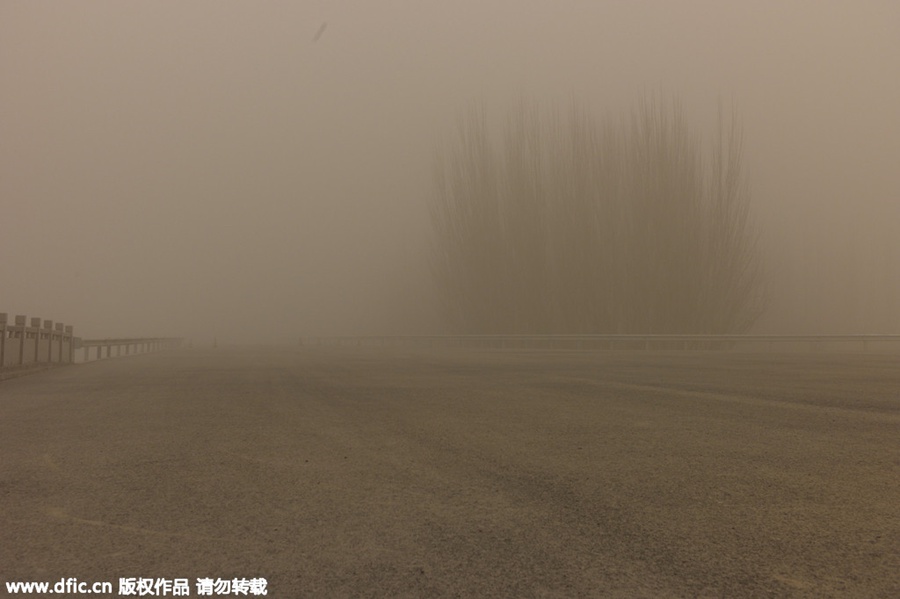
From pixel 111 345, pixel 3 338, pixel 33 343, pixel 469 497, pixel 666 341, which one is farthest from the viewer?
pixel 666 341

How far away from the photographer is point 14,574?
3.23m

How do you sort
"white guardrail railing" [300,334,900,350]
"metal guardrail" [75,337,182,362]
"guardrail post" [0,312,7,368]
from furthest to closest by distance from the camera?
1. "white guardrail railing" [300,334,900,350]
2. "metal guardrail" [75,337,182,362]
3. "guardrail post" [0,312,7,368]

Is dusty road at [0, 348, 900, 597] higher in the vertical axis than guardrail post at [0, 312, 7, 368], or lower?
lower

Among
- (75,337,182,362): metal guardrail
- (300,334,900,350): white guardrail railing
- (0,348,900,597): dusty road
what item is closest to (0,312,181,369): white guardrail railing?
(75,337,182,362): metal guardrail

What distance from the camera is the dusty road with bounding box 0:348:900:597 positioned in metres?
3.23

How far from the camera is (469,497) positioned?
15.0 feet

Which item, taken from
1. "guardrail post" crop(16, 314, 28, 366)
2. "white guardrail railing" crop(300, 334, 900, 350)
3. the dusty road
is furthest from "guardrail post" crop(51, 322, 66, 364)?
"white guardrail railing" crop(300, 334, 900, 350)

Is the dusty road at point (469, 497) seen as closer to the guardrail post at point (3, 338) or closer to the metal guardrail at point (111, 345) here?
the guardrail post at point (3, 338)

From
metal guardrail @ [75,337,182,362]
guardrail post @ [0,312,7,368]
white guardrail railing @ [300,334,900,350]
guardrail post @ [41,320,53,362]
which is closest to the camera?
guardrail post @ [0,312,7,368]

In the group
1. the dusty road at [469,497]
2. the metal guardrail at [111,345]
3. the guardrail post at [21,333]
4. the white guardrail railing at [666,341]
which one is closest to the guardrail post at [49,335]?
the guardrail post at [21,333]

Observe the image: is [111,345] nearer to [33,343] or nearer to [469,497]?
[33,343]

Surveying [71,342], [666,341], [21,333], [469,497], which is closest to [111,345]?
[71,342]

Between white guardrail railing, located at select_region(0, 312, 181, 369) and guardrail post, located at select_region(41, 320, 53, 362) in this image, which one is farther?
guardrail post, located at select_region(41, 320, 53, 362)

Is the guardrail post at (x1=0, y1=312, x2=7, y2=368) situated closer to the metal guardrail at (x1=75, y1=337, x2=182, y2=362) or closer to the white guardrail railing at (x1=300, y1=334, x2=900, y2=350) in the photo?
the metal guardrail at (x1=75, y1=337, x2=182, y2=362)
